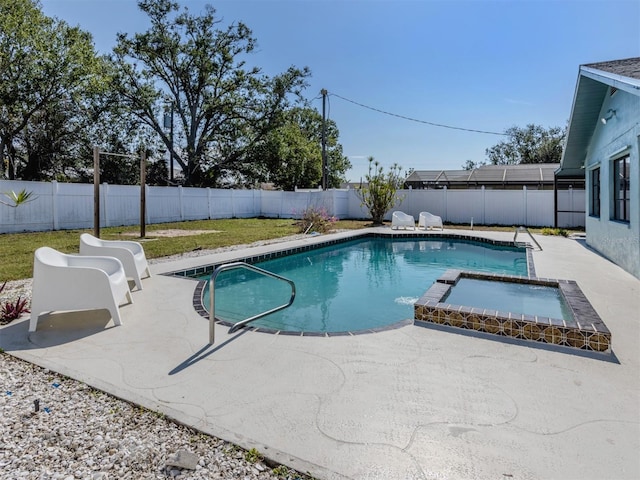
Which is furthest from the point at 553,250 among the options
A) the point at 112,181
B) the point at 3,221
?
the point at 112,181

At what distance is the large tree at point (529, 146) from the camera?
33688 mm

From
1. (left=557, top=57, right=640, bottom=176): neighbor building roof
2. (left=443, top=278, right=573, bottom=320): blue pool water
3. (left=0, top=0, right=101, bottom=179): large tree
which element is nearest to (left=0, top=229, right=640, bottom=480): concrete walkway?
(left=443, top=278, right=573, bottom=320): blue pool water

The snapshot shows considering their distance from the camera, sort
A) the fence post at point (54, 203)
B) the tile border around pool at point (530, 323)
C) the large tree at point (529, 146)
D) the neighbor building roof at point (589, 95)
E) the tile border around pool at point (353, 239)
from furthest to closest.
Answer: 1. the large tree at point (529, 146)
2. the fence post at point (54, 203)
3. the tile border around pool at point (353, 239)
4. the neighbor building roof at point (589, 95)
5. the tile border around pool at point (530, 323)

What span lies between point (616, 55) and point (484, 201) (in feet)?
23.5

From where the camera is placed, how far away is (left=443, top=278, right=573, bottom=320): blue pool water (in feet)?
17.1

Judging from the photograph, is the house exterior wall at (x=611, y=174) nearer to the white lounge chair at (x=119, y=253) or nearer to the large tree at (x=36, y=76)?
the white lounge chair at (x=119, y=253)

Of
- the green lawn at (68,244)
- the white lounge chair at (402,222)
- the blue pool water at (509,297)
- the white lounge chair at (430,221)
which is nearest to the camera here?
the blue pool water at (509,297)

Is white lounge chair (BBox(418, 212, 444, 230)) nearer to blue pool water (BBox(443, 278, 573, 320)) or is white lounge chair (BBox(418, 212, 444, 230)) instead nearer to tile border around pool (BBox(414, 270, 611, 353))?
blue pool water (BBox(443, 278, 573, 320))

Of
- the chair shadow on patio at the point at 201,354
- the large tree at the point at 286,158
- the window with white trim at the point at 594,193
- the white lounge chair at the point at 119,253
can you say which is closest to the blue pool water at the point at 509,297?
the chair shadow on patio at the point at 201,354

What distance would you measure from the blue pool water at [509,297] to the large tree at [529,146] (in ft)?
107

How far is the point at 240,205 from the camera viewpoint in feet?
74.1

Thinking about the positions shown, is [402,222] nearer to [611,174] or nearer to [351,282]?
[611,174]

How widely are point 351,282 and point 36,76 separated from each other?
17027 mm

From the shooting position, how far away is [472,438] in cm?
224
